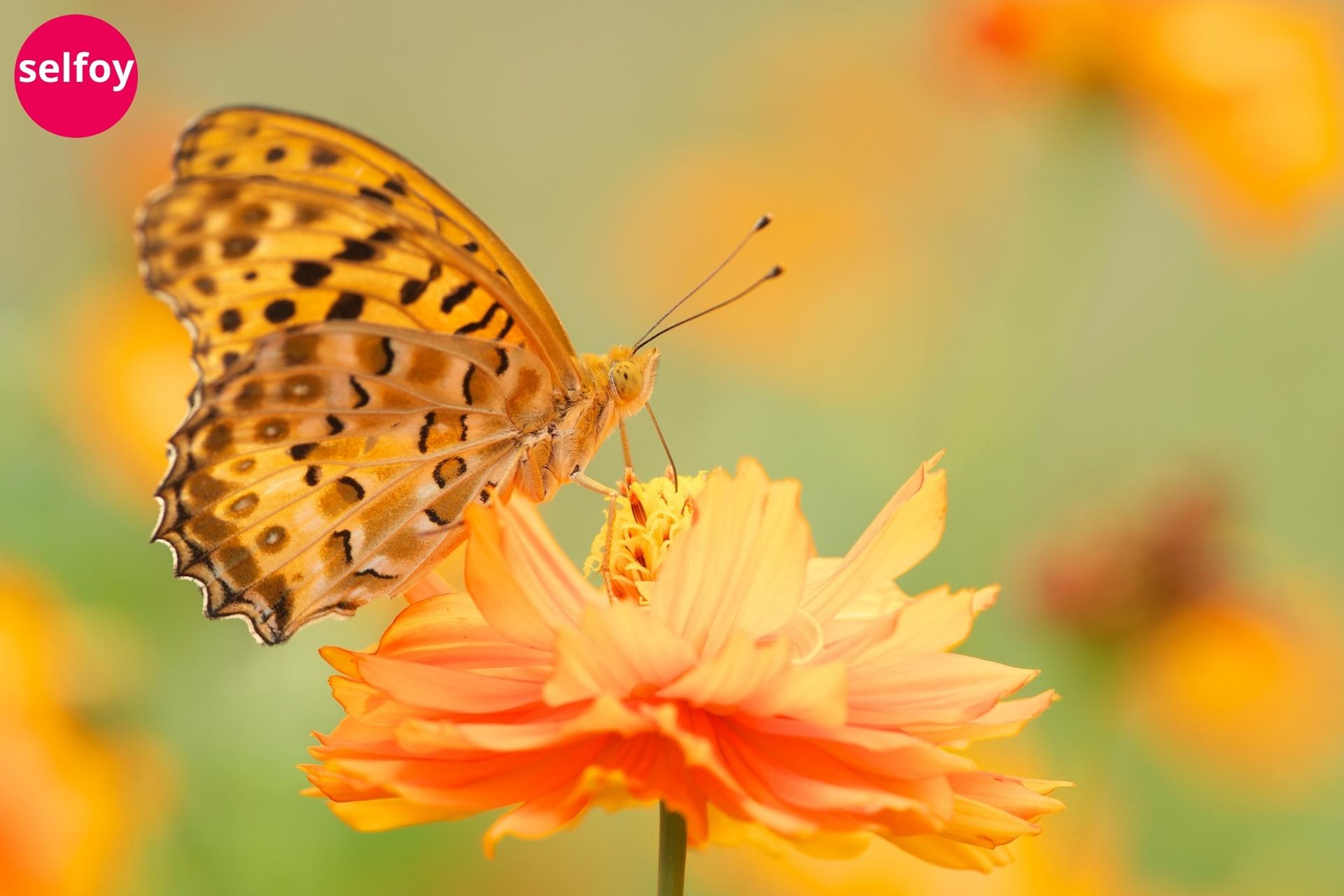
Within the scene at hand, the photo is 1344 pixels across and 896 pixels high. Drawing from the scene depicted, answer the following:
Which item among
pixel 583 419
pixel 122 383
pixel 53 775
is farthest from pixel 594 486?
pixel 122 383

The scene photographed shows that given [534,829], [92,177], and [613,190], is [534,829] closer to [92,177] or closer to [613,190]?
[92,177]

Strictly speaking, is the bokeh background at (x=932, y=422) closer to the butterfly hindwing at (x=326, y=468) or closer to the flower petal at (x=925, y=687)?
the butterfly hindwing at (x=326, y=468)

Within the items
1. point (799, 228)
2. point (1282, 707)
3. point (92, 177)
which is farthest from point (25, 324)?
point (1282, 707)

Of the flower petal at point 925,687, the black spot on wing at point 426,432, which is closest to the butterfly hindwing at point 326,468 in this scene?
the black spot on wing at point 426,432

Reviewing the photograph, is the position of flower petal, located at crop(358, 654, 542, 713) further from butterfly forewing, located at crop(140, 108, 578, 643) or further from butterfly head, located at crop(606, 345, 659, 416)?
butterfly head, located at crop(606, 345, 659, 416)

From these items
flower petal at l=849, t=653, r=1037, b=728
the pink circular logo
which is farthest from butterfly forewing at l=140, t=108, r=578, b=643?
the pink circular logo

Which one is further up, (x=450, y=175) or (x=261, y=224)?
(x=450, y=175)
